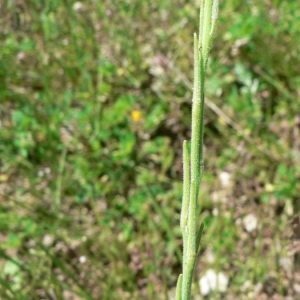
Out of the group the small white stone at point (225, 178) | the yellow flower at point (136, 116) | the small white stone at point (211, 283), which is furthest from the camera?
the yellow flower at point (136, 116)

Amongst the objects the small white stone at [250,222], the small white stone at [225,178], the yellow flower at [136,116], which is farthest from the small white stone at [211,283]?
the yellow flower at [136,116]

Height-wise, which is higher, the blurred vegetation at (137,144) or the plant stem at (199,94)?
the plant stem at (199,94)

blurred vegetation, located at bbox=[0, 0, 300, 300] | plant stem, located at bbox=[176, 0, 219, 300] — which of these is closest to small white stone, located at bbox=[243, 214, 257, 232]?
blurred vegetation, located at bbox=[0, 0, 300, 300]

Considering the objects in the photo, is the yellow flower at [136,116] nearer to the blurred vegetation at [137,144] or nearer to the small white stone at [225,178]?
the blurred vegetation at [137,144]

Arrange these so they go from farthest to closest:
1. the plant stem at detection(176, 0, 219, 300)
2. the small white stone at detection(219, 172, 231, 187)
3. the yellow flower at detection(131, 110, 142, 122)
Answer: the yellow flower at detection(131, 110, 142, 122) → the small white stone at detection(219, 172, 231, 187) → the plant stem at detection(176, 0, 219, 300)

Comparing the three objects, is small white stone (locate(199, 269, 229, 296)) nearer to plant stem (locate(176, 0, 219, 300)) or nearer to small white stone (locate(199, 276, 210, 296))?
small white stone (locate(199, 276, 210, 296))

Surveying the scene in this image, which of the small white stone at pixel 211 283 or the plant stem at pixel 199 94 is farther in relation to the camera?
the small white stone at pixel 211 283
